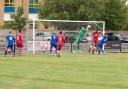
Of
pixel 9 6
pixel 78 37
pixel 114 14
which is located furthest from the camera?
pixel 9 6

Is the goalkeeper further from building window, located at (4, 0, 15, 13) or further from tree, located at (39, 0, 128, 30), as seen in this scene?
building window, located at (4, 0, 15, 13)

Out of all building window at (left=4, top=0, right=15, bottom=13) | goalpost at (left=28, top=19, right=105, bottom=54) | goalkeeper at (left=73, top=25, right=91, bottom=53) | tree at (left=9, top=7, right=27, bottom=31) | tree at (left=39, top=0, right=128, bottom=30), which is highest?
building window at (left=4, top=0, right=15, bottom=13)

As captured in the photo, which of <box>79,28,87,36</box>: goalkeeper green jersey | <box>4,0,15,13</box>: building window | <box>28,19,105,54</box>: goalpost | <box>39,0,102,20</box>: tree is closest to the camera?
<box>79,28,87,36</box>: goalkeeper green jersey

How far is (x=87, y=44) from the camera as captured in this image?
141ft

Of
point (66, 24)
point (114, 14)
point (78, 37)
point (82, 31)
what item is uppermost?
point (114, 14)

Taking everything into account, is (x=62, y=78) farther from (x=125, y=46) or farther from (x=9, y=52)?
(x=125, y=46)

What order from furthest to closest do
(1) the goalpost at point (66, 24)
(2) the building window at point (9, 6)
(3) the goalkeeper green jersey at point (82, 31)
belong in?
(2) the building window at point (9, 6)
(1) the goalpost at point (66, 24)
(3) the goalkeeper green jersey at point (82, 31)

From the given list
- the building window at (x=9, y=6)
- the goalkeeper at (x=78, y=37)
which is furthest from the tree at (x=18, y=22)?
the goalkeeper at (x=78, y=37)

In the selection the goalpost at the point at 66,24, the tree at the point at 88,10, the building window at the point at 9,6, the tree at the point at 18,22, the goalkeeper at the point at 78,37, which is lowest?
the goalkeeper at the point at 78,37

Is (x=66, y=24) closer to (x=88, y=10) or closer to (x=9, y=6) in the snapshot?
(x=88, y=10)

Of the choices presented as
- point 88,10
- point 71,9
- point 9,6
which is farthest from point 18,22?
point 9,6

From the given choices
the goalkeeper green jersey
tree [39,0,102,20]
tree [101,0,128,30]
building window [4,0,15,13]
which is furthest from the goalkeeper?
building window [4,0,15,13]

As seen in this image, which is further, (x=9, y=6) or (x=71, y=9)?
(x=9, y=6)

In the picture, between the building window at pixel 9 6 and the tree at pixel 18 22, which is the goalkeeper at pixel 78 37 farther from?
the building window at pixel 9 6
